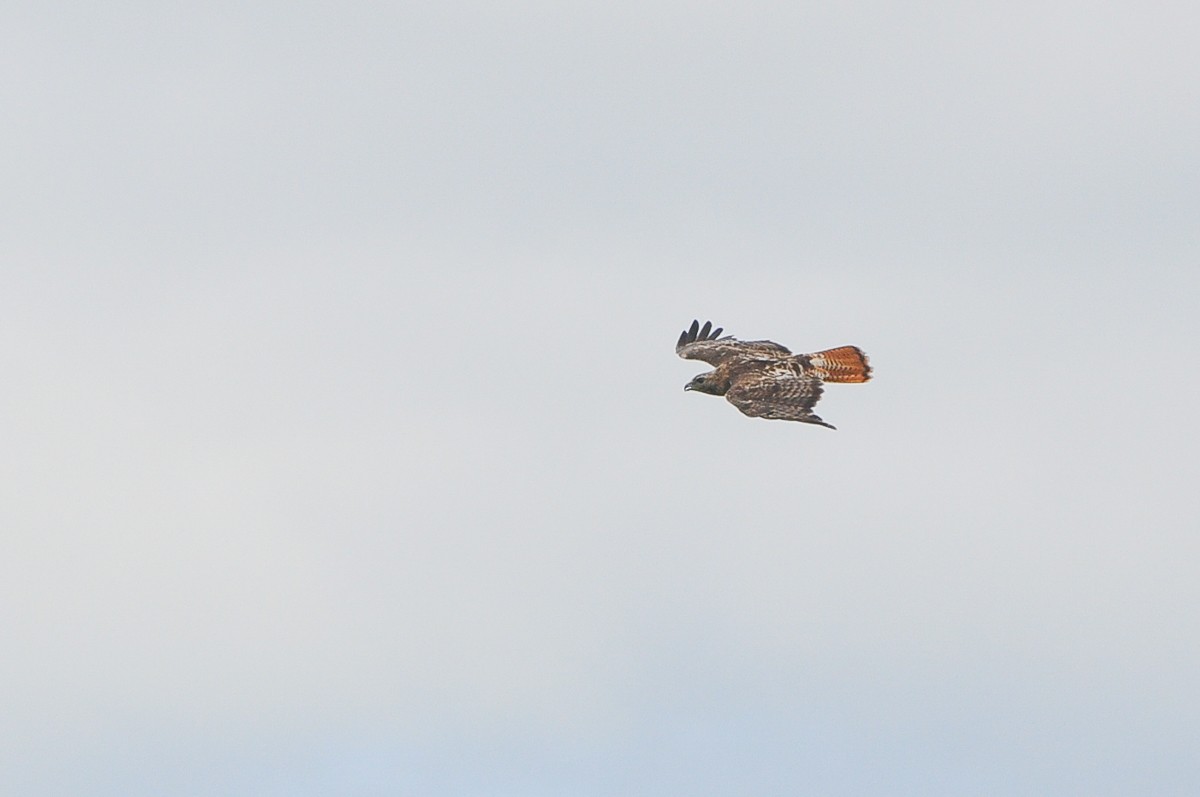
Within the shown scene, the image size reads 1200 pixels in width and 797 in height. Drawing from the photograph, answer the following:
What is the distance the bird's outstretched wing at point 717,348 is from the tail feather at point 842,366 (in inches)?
76.2

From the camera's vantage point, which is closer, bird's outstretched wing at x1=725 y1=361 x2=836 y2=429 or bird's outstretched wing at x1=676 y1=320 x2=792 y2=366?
bird's outstretched wing at x1=725 y1=361 x2=836 y2=429

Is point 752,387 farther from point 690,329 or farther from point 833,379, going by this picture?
point 690,329

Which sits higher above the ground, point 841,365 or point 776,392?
point 841,365

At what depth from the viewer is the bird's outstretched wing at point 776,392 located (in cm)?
4838

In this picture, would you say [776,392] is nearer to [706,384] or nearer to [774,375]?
[774,375]

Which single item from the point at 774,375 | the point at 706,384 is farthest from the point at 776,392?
the point at 706,384

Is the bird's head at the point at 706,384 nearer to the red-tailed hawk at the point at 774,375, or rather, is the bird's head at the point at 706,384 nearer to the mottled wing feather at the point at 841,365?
the red-tailed hawk at the point at 774,375

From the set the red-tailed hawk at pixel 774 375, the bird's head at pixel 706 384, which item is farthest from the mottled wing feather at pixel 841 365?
the bird's head at pixel 706 384

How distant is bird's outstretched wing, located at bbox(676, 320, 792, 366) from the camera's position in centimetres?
5438

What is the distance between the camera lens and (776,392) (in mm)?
49938

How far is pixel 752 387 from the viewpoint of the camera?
5056cm

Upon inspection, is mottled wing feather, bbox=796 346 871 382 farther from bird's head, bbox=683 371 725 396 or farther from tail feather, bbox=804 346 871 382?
bird's head, bbox=683 371 725 396

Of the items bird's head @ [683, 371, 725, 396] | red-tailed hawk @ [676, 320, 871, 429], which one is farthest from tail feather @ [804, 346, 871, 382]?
bird's head @ [683, 371, 725, 396]

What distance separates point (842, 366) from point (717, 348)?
18.2ft
